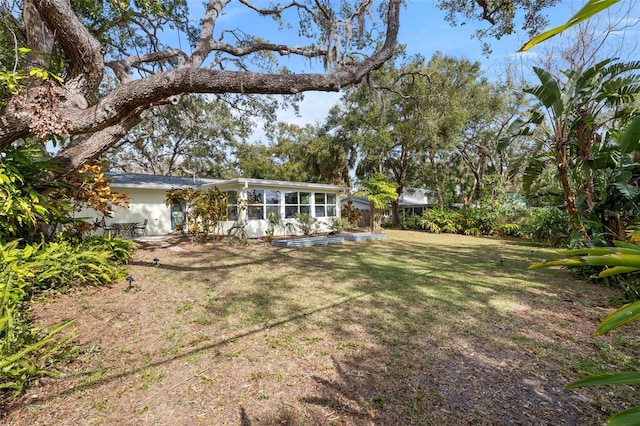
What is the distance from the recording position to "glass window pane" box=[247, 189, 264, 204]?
44.3 ft

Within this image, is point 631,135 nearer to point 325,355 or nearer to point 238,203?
point 325,355

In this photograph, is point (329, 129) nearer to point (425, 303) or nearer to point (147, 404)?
point (425, 303)

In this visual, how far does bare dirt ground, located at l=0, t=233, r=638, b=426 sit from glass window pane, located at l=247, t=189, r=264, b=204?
25.6 ft

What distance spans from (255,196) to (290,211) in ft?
6.66

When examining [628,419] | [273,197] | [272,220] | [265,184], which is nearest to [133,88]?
[628,419]

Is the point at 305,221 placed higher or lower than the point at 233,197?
lower

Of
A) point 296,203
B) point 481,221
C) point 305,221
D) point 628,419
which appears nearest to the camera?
point 628,419

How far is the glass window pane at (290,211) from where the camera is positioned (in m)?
14.8

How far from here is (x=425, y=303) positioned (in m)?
4.83

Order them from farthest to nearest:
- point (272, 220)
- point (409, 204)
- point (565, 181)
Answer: point (409, 204) < point (272, 220) < point (565, 181)

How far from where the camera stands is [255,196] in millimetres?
13727

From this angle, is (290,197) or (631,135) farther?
(290,197)

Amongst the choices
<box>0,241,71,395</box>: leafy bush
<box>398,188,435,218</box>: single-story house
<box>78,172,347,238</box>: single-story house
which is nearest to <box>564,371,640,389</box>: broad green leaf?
<box>0,241,71,395</box>: leafy bush

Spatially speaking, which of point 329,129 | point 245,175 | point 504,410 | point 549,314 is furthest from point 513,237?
point 245,175
